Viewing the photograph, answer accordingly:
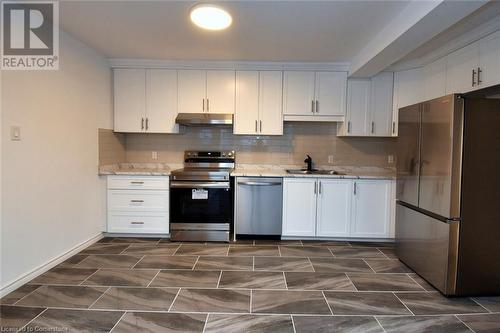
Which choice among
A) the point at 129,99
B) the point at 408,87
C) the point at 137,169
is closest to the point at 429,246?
the point at 408,87

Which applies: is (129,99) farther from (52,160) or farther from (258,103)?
(258,103)

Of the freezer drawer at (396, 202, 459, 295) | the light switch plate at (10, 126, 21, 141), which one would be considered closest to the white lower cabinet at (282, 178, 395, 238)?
the freezer drawer at (396, 202, 459, 295)

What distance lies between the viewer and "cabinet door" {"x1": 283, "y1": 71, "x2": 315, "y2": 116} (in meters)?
4.05

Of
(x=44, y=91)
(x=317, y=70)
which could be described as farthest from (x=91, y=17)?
(x=317, y=70)

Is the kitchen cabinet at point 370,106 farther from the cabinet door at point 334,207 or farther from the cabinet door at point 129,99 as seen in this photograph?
the cabinet door at point 129,99

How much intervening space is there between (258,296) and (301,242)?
1509mm

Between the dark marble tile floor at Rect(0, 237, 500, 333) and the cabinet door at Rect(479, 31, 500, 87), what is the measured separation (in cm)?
188

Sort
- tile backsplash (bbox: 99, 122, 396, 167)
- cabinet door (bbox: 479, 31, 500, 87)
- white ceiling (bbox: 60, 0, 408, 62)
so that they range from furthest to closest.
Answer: tile backsplash (bbox: 99, 122, 396, 167) < cabinet door (bbox: 479, 31, 500, 87) < white ceiling (bbox: 60, 0, 408, 62)

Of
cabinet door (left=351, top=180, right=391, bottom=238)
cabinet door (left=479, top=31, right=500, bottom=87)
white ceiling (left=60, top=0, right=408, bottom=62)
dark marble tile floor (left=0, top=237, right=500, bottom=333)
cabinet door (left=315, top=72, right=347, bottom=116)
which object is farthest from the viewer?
cabinet door (left=315, top=72, right=347, bottom=116)

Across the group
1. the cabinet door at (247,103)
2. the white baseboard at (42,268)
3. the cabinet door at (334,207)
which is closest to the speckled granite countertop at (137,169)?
the white baseboard at (42,268)

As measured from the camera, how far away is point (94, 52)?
3.63 meters

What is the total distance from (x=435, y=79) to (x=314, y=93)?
141 centimetres

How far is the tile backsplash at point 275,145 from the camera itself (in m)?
4.39

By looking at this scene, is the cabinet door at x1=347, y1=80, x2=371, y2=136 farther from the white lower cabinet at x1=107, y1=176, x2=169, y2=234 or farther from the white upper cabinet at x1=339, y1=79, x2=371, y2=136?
the white lower cabinet at x1=107, y1=176, x2=169, y2=234
